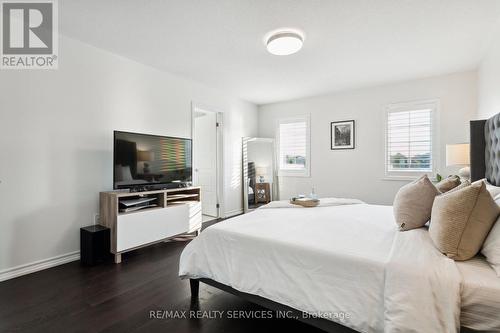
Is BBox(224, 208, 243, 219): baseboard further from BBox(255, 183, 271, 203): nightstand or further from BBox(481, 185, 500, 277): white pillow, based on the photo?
BBox(481, 185, 500, 277): white pillow

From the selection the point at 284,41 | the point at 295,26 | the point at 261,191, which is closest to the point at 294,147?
the point at 261,191

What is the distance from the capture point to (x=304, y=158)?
17.2ft

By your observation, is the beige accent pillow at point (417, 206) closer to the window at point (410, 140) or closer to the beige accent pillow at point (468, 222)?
the beige accent pillow at point (468, 222)

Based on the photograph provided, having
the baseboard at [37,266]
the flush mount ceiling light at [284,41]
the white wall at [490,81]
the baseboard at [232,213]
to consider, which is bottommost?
the baseboard at [37,266]

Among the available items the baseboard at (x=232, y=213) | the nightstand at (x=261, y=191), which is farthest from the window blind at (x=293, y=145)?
the baseboard at (x=232, y=213)

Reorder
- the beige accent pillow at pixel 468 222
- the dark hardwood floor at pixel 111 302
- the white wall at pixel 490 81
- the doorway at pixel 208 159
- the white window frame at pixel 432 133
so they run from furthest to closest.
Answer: the doorway at pixel 208 159
the white window frame at pixel 432 133
the white wall at pixel 490 81
the dark hardwood floor at pixel 111 302
the beige accent pillow at pixel 468 222

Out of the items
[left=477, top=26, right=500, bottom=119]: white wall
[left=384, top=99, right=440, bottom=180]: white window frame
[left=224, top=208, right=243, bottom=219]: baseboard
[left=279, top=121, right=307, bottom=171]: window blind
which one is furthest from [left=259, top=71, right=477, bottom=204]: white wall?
[left=224, top=208, right=243, bottom=219]: baseboard

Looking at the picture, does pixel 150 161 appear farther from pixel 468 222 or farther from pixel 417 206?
pixel 468 222

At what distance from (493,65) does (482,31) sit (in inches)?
17.3

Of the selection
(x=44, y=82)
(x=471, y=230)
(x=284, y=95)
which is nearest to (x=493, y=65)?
(x=471, y=230)

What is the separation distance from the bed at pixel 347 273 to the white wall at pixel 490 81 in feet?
2.53

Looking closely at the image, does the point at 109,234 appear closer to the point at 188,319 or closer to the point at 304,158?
the point at 188,319

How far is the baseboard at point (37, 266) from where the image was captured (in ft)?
7.73

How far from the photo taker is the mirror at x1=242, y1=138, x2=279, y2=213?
5.34 metres
